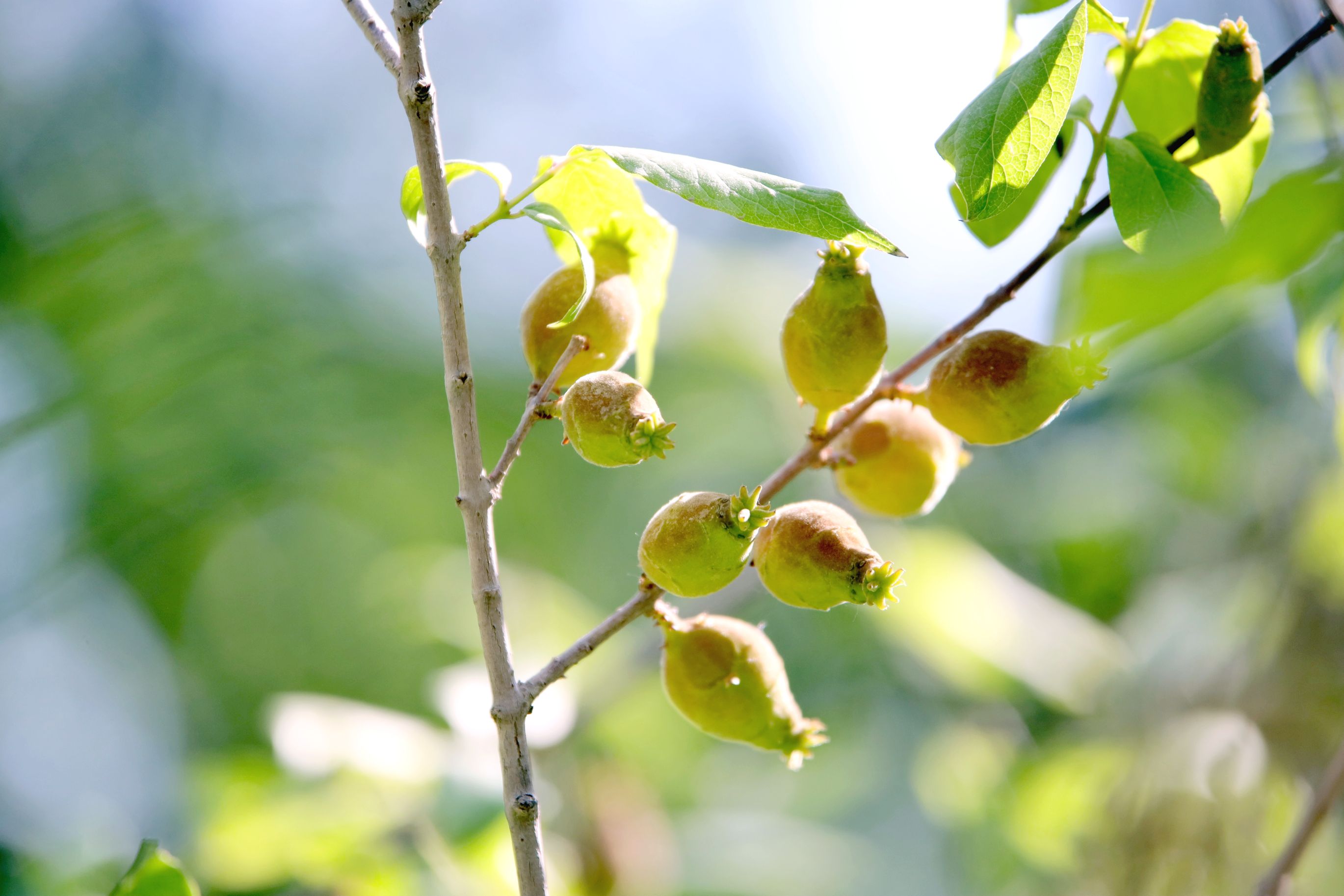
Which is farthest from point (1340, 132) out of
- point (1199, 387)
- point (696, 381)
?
point (696, 381)

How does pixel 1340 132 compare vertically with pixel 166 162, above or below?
below

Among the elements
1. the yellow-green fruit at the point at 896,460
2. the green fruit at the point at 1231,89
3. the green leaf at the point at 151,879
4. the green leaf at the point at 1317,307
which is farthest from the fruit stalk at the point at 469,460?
the green leaf at the point at 1317,307

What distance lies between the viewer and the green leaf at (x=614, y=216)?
89cm

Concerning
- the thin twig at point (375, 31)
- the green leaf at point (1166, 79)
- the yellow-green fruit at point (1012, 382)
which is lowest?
the yellow-green fruit at point (1012, 382)

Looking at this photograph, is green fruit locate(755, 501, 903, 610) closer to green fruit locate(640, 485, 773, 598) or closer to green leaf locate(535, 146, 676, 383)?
green fruit locate(640, 485, 773, 598)

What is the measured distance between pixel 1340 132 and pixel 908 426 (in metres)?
0.54

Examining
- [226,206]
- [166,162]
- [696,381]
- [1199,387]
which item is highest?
[166,162]

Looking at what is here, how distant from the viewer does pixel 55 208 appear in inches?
158

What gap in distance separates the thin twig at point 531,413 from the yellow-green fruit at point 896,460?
292 millimetres

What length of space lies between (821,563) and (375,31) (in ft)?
1.87

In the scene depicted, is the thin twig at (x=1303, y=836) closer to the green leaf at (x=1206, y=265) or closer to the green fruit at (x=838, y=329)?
the green leaf at (x=1206, y=265)

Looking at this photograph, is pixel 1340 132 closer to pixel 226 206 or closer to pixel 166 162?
pixel 226 206

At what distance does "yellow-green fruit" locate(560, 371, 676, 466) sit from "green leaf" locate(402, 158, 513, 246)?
18cm

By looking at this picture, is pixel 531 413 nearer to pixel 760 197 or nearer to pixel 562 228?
pixel 562 228
